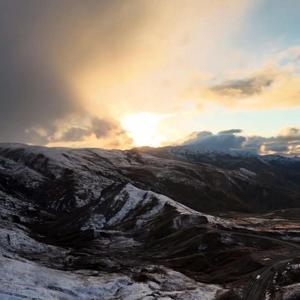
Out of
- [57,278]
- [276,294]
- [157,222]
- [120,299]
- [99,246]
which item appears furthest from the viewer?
[157,222]

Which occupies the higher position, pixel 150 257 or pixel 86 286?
pixel 150 257

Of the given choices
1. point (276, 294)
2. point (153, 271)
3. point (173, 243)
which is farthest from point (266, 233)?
point (276, 294)

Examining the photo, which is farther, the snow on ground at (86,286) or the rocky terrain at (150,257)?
the rocky terrain at (150,257)

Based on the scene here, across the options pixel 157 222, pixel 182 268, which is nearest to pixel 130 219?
pixel 157 222

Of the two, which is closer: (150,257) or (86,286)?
(86,286)

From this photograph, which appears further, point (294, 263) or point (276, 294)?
point (294, 263)

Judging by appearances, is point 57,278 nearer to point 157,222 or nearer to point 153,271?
point 153,271

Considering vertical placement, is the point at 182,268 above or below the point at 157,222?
below

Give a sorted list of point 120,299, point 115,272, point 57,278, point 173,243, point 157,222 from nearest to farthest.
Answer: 1. point 120,299
2. point 57,278
3. point 115,272
4. point 173,243
5. point 157,222

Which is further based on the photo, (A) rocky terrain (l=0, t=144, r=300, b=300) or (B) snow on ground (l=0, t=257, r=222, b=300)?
(A) rocky terrain (l=0, t=144, r=300, b=300)

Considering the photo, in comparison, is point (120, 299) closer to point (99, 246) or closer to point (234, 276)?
point (234, 276)
